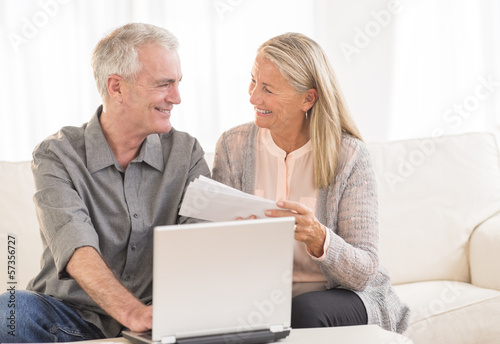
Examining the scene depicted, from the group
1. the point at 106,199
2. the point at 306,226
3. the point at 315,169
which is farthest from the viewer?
the point at 315,169

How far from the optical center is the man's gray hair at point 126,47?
2012mm

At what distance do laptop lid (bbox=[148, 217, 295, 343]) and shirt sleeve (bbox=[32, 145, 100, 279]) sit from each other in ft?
1.57

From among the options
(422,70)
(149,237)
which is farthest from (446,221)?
(149,237)

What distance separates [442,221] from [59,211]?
156cm

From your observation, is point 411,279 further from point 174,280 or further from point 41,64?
point 41,64

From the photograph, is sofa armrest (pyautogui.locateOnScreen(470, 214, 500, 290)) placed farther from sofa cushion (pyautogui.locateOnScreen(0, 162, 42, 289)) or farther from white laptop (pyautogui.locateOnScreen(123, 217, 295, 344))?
sofa cushion (pyautogui.locateOnScreen(0, 162, 42, 289))

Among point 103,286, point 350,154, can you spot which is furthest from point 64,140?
point 350,154

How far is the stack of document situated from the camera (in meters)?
1.65

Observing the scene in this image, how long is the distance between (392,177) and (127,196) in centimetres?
118

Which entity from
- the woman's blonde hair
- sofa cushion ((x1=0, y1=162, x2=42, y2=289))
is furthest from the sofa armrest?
sofa cushion ((x1=0, y1=162, x2=42, y2=289))

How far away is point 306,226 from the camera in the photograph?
1822 millimetres

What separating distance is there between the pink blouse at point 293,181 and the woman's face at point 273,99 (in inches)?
3.7

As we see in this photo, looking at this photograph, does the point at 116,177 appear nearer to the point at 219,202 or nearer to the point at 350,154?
the point at 219,202

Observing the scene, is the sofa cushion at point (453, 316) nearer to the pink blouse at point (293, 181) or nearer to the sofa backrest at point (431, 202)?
the sofa backrest at point (431, 202)
